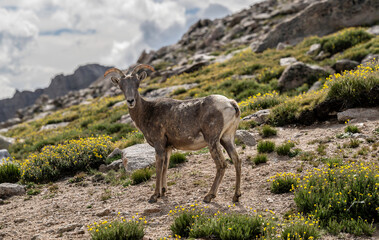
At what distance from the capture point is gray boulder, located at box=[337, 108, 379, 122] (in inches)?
422

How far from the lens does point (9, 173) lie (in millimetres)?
11711

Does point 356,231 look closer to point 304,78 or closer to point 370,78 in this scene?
point 370,78

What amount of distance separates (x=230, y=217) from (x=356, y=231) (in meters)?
2.16

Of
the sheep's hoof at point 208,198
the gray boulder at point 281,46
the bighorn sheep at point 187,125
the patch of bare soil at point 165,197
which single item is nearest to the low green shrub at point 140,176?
the patch of bare soil at point 165,197

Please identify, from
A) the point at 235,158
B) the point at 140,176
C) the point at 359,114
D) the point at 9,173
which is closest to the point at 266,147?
the point at 235,158

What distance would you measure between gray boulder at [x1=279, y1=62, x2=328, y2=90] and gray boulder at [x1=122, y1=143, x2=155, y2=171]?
406 inches

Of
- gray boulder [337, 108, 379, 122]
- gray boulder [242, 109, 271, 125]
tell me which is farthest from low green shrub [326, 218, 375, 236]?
gray boulder [242, 109, 271, 125]

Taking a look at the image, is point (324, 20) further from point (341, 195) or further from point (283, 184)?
point (341, 195)

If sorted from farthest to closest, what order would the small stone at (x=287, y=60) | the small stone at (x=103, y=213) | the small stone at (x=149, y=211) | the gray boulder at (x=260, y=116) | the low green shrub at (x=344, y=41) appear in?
the small stone at (x=287, y=60)
the low green shrub at (x=344, y=41)
the gray boulder at (x=260, y=116)
the small stone at (x=103, y=213)
the small stone at (x=149, y=211)

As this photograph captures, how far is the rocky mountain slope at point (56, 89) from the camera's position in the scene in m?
139

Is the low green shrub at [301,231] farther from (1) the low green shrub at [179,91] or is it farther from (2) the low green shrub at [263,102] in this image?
(1) the low green shrub at [179,91]

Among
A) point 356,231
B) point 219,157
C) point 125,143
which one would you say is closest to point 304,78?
point 125,143

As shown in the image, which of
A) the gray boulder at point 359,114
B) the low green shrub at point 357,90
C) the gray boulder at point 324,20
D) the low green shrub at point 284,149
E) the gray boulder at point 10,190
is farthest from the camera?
the gray boulder at point 324,20

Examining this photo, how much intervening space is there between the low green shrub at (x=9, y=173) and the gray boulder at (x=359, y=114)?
12.0 m
